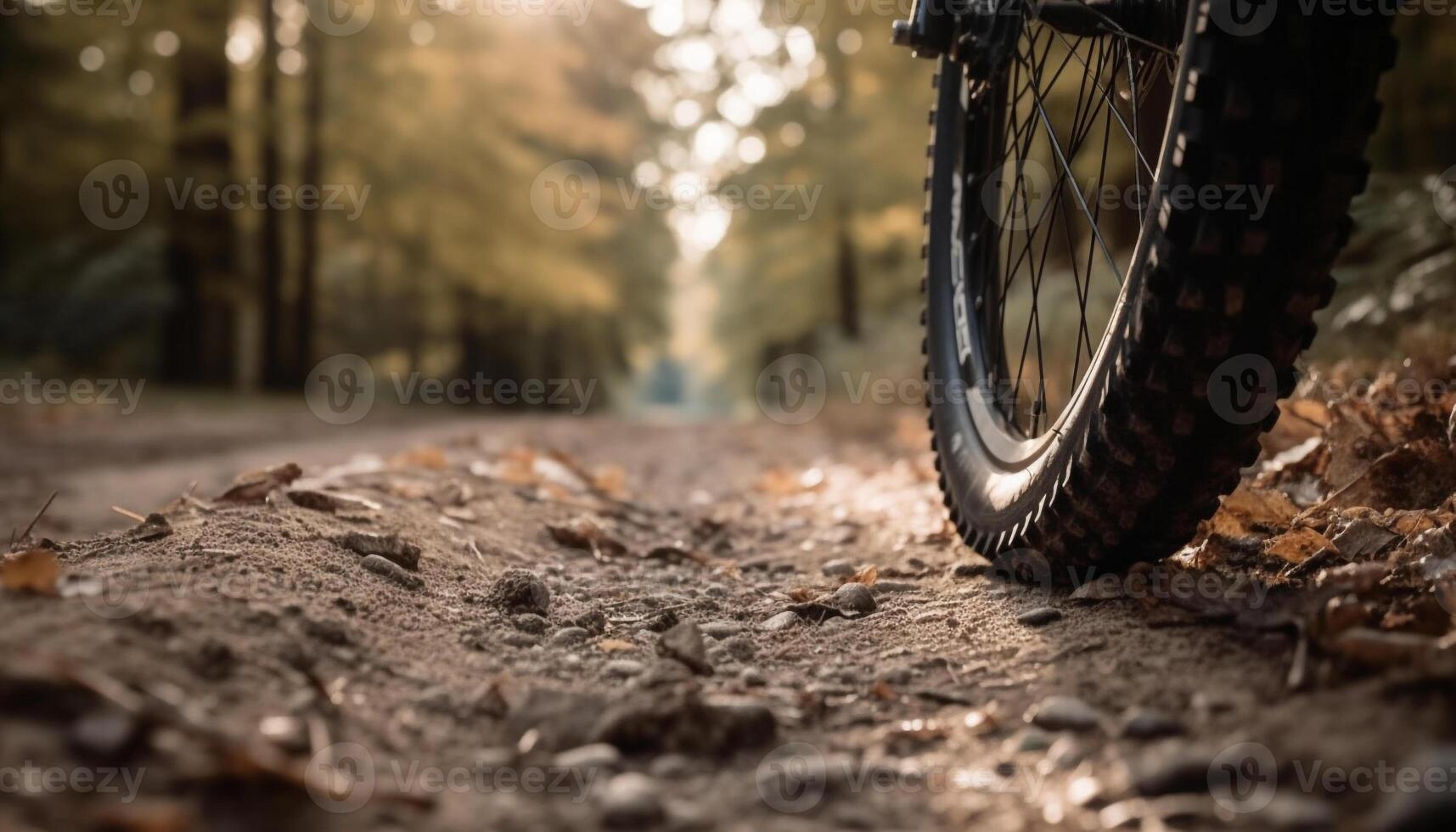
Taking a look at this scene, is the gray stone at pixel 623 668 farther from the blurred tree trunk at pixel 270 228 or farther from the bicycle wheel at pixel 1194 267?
the blurred tree trunk at pixel 270 228

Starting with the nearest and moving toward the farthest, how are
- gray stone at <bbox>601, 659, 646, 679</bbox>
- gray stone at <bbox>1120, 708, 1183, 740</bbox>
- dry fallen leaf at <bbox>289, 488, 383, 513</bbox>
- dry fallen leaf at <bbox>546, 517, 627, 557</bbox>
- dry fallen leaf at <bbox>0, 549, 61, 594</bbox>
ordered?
gray stone at <bbox>1120, 708, 1183, 740</bbox> → dry fallen leaf at <bbox>0, 549, 61, 594</bbox> → gray stone at <bbox>601, 659, 646, 679</bbox> → dry fallen leaf at <bbox>289, 488, 383, 513</bbox> → dry fallen leaf at <bbox>546, 517, 627, 557</bbox>

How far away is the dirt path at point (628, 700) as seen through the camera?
0.97 metres

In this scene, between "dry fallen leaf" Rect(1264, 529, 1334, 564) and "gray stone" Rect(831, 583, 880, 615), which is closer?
"dry fallen leaf" Rect(1264, 529, 1334, 564)

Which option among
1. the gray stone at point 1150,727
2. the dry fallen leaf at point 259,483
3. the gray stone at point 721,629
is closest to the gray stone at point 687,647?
the gray stone at point 721,629

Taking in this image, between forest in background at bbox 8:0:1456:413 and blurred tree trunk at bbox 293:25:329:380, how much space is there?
3 cm

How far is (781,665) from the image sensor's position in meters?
1.56

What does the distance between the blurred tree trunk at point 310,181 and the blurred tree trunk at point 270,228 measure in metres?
0.31

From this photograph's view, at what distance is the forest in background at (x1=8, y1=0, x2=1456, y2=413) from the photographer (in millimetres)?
11039

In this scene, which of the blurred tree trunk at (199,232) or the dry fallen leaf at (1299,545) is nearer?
the dry fallen leaf at (1299,545)

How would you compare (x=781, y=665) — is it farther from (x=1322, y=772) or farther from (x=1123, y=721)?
(x=1322, y=772)

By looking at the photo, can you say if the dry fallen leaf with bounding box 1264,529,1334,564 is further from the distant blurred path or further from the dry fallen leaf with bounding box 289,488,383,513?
the distant blurred path

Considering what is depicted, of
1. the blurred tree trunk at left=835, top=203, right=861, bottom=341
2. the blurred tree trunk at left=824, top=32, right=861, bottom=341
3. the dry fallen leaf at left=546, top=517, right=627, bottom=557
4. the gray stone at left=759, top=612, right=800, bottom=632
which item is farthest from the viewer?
the blurred tree trunk at left=835, top=203, right=861, bottom=341

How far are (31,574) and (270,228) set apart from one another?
11961 millimetres

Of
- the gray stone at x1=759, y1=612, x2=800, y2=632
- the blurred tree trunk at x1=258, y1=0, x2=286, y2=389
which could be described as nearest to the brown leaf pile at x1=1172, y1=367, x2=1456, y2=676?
the gray stone at x1=759, y1=612, x2=800, y2=632
